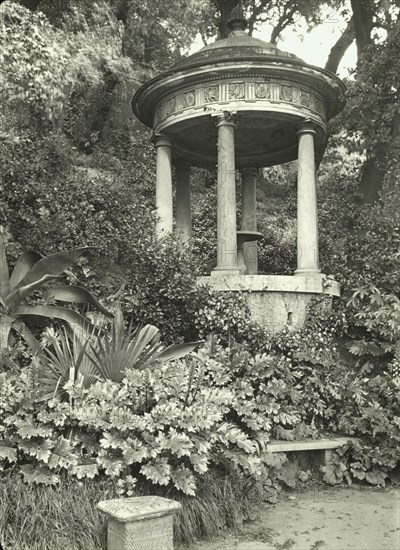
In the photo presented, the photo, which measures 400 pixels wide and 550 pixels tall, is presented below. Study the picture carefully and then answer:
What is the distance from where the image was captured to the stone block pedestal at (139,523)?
437 centimetres

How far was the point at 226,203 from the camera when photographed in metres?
9.14

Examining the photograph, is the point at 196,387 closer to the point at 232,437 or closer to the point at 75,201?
the point at 232,437

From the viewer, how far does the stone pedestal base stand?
8.61m

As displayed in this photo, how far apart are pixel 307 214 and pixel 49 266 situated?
4.02 meters

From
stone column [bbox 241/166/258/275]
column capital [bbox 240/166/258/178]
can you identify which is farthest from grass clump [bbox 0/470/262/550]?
column capital [bbox 240/166/258/178]

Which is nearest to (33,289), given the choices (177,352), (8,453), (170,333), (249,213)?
(177,352)

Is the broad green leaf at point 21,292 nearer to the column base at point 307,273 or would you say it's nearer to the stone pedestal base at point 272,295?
the stone pedestal base at point 272,295

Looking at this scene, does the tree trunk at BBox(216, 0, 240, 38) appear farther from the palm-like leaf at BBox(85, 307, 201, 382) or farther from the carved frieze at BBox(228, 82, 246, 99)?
the palm-like leaf at BBox(85, 307, 201, 382)

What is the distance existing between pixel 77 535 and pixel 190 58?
7.57 meters

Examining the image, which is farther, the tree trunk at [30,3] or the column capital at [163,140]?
the tree trunk at [30,3]

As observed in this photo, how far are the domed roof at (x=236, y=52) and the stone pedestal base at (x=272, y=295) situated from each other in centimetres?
325

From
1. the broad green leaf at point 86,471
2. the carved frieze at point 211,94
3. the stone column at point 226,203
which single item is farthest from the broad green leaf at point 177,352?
the carved frieze at point 211,94

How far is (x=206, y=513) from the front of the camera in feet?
17.0

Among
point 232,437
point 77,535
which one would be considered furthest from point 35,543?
point 232,437
